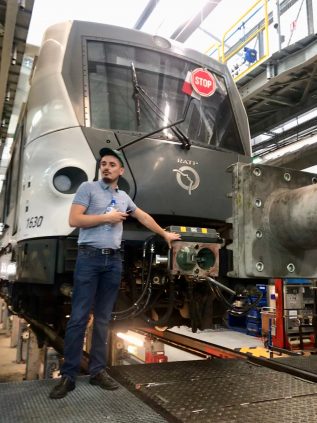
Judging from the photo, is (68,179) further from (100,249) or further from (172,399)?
(172,399)

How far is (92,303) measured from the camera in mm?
2330

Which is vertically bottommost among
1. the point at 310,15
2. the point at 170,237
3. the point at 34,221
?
the point at 170,237

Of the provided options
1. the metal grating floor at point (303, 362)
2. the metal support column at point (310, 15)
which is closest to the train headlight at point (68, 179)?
the metal grating floor at point (303, 362)

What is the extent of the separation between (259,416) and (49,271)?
1.58 m

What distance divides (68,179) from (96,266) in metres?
0.87

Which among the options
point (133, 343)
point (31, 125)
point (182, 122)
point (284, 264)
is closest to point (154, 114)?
point (182, 122)

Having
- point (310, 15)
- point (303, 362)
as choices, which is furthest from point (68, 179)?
point (310, 15)

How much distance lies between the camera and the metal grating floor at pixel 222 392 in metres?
1.88

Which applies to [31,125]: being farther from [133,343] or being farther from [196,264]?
[133,343]

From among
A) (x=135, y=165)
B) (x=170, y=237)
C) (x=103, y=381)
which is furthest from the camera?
(x=135, y=165)

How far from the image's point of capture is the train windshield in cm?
324

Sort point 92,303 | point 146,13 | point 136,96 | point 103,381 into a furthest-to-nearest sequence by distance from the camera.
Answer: point 146,13 → point 136,96 → point 92,303 → point 103,381

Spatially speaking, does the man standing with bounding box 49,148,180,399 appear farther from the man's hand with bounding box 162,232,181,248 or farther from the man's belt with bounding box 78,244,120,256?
the man's hand with bounding box 162,232,181,248

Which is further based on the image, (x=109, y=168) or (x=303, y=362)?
(x=303, y=362)
